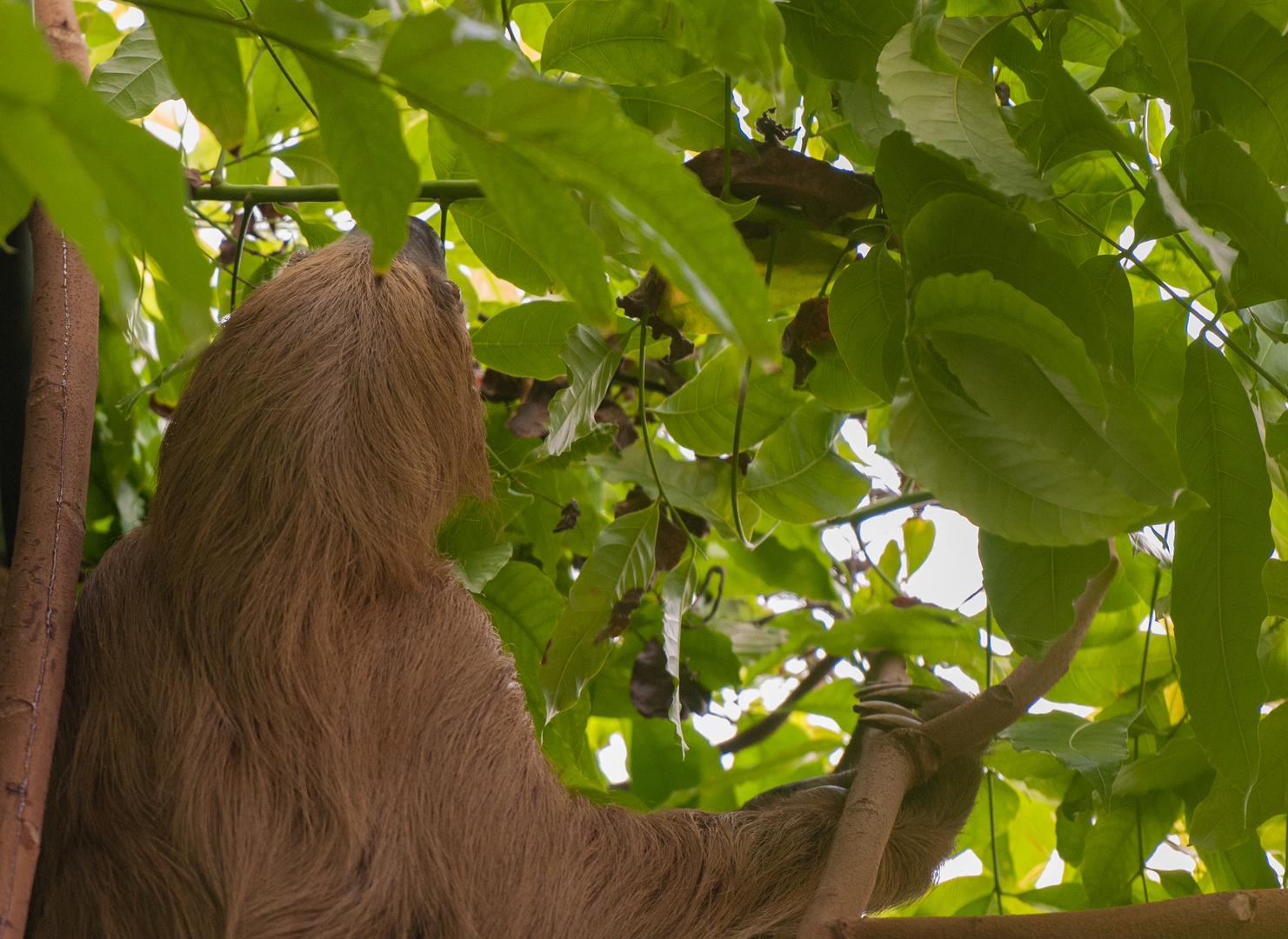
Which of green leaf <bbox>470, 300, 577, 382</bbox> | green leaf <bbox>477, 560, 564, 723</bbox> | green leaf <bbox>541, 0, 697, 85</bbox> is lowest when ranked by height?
green leaf <bbox>477, 560, 564, 723</bbox>

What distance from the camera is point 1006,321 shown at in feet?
1.90

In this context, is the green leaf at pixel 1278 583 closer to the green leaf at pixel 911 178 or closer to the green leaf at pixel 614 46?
the green leaf at pixel 911 178

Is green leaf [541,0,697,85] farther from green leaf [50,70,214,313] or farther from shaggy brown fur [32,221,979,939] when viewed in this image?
green leaf [50,70,214,313]

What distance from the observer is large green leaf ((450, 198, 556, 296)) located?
1113 millimetres

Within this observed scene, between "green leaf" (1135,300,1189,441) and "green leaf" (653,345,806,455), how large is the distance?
35 cm

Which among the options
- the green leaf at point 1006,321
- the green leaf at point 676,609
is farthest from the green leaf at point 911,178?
the green leaf at point 676,609

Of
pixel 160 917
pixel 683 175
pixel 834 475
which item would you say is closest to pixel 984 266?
pixel 683 175

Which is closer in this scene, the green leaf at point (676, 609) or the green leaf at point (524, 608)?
the green leaf at point (676, 609)

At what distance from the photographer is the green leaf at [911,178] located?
2.30 feet

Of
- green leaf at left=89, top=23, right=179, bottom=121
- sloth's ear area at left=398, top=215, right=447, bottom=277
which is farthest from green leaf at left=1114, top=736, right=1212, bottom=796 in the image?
green leaf at left=89, top=23, right=179, bottom=121

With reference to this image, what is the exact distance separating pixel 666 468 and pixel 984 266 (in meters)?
0.66

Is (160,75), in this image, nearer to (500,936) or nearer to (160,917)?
(160,917)

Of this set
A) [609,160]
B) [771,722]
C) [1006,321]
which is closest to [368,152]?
[609,160]

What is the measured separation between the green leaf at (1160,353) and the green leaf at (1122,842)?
47 centimetres
